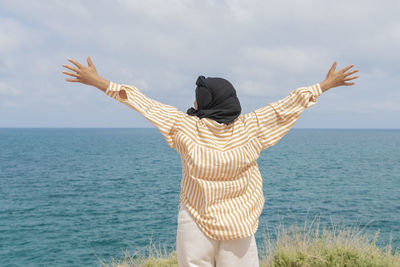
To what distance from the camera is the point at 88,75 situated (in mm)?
2682

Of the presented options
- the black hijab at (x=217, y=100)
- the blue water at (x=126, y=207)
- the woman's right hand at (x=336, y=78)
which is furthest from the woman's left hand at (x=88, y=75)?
the blue water at (x=126, y=207)

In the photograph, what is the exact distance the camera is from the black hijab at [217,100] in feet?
8.04

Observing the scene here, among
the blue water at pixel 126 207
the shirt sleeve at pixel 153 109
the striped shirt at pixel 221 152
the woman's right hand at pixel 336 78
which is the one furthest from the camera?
the blue water at pixel 126 207

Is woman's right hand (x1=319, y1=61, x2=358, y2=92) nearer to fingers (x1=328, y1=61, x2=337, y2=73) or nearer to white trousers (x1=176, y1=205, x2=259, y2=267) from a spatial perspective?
fingers (x1=328, y1=61, x2=337, y2=73)

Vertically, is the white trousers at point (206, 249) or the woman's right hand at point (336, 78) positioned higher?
the woman's right hand at point (336, 78)

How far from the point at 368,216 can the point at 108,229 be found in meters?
15.4

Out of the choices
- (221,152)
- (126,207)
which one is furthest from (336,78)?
(126,207)

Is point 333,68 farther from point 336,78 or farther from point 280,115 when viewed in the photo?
point 280,115

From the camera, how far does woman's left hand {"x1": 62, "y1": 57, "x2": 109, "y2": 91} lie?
267 centimetres

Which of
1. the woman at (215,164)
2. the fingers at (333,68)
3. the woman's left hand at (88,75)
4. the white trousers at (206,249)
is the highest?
the fingers at (333,68)

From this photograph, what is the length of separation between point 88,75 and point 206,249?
1.63 m

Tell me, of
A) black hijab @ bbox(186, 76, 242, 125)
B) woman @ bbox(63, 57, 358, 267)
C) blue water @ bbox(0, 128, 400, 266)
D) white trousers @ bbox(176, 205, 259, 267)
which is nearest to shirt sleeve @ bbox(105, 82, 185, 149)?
woman @ bbox(63, 57, 358, 267)

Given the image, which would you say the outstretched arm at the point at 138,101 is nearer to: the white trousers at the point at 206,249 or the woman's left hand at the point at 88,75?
the woman's left hand at the point at 88,75

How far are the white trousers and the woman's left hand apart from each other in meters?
1.18
